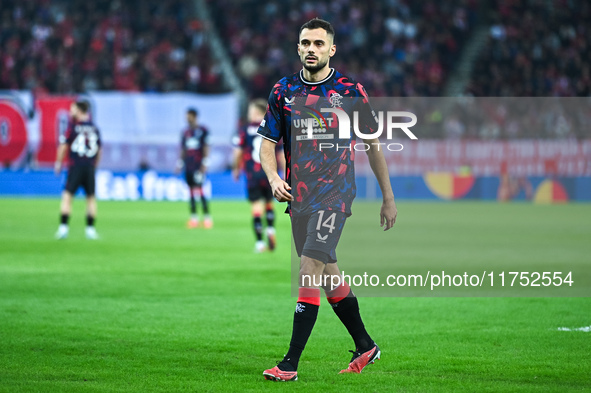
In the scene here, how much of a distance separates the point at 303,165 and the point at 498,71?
29.5m

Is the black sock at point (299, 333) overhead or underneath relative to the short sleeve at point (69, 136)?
underneath

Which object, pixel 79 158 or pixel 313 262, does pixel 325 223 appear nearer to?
pixel 313 262

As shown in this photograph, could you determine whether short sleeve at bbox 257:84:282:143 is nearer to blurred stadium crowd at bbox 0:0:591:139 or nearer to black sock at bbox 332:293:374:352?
black sock at bbox 332:293:374:352

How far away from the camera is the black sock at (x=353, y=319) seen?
5.79m

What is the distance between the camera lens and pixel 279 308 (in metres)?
8.67

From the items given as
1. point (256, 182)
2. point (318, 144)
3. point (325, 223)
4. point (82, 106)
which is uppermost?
point (82, 106)

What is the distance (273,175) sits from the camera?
5.55 meters

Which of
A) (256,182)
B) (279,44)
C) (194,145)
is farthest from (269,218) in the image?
(279,44)

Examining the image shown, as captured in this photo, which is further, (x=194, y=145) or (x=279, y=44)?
(x=279, y=44)

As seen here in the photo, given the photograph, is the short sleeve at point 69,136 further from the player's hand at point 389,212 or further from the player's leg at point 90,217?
the player's hand at point 389,212

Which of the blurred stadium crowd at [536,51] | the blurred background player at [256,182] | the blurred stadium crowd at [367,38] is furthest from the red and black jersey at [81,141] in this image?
the blurred stadium crowd at [536,51]

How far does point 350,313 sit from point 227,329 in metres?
1.93

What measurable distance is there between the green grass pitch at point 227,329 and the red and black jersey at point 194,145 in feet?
14.6

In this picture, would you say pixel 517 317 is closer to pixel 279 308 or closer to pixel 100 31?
pixel 279 308
